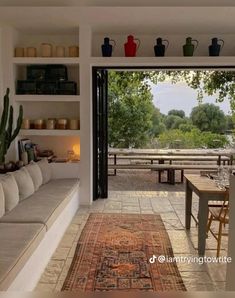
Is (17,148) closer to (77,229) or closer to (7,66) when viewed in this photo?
(7,66)

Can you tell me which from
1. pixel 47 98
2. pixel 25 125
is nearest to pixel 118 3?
pixel 47 98

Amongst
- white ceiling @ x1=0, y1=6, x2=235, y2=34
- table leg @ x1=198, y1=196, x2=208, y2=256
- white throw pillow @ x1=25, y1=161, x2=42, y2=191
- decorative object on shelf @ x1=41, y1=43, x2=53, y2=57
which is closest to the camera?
table leg @ x1=198, y1=196, x2=208, y2=256

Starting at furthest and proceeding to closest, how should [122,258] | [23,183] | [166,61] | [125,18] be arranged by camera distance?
[166,61] < [125,18] < [23,183] < [122,258]

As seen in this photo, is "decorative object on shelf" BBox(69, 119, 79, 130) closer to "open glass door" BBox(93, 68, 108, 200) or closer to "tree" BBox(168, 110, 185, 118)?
"open glass door" BBox(93, 68, 108, 200)

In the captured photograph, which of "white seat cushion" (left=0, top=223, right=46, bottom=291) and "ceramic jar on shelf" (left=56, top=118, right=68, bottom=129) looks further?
"ceramic jar on shelf" (left=56, top=118, right=68, bottom=129)

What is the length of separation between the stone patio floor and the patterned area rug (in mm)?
91

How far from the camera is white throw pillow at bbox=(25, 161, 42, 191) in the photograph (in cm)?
428

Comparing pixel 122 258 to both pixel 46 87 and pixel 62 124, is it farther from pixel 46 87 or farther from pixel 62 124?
pixel 46 87

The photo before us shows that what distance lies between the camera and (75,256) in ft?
11.1

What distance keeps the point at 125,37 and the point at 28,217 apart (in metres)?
3.53

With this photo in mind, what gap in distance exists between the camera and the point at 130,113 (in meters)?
9.28

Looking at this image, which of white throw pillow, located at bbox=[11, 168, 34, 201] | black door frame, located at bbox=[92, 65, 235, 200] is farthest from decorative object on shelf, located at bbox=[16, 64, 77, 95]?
white throw pillow, located at bbox=[11, 168, 34, 201]

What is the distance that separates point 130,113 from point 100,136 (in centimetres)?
365

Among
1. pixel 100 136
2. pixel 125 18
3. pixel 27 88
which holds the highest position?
pixel 125 18
